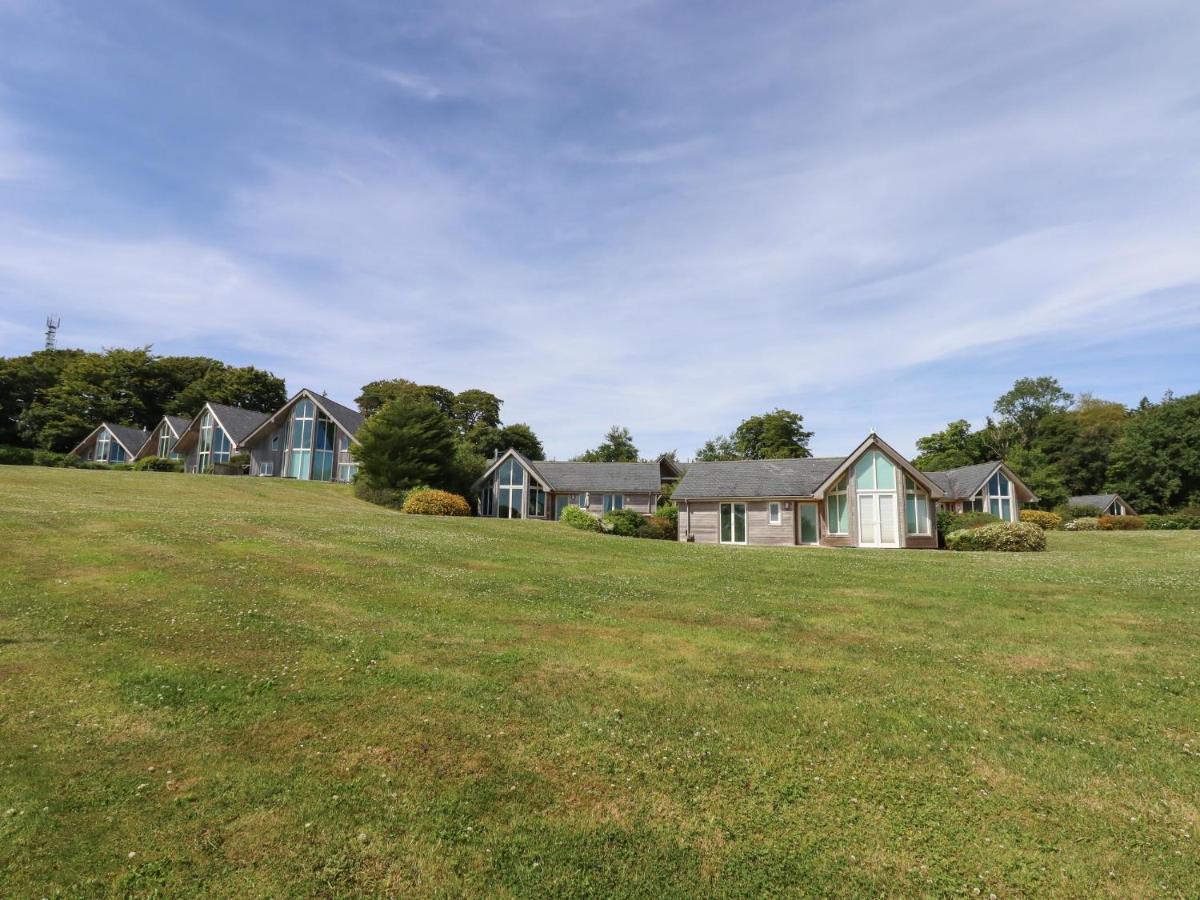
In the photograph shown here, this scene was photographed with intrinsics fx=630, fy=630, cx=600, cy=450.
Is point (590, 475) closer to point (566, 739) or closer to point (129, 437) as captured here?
point (129, 437)

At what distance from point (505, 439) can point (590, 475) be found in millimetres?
32207

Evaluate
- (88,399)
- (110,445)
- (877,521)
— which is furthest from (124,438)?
(877,521)

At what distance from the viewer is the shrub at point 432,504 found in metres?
40.8

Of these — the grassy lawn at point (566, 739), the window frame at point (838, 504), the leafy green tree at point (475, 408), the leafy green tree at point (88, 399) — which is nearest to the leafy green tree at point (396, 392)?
the leafy green tree at point (475, 408)

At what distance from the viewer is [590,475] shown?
5703 cm

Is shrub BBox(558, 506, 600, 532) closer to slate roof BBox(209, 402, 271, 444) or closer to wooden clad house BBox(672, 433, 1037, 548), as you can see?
wooden clad house BBox(672, 433, 1037, 548)

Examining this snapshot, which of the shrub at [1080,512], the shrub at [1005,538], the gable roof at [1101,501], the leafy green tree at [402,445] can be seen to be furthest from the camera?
the gable roof at [1101,501]

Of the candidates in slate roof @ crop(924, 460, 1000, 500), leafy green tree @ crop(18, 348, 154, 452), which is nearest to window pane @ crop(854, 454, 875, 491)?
slate roof @ crop(924, 460, 1000, 500)

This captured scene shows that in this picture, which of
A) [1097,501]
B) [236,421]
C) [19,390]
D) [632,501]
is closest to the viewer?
[632,501]

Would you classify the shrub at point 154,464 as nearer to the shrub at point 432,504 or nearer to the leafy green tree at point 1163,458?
the shrub at point 432,504

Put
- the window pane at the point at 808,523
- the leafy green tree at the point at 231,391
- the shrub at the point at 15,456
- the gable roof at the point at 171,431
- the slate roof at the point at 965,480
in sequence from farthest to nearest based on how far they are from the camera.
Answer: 1. the leafy green tree at the point at 231,391
2. the gable roof at the point at 171,431
3. the slate roof at the point at 965,480
4. the shrub at the point at 15,456
5. the window pane at the point at 808,523

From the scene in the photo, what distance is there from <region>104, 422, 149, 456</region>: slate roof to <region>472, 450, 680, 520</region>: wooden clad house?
39.2m

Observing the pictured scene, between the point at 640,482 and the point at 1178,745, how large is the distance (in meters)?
48.0

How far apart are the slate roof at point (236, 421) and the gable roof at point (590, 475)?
22360 millimetres
